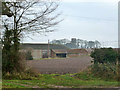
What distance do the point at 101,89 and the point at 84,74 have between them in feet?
16.7

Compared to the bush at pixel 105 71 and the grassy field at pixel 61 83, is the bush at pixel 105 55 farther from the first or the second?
the grassy field at pixel 61 83

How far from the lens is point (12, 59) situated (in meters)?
13.4

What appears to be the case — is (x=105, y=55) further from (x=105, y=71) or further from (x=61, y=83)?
(x=61, y=83)

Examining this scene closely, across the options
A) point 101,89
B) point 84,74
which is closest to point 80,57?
point 84,74

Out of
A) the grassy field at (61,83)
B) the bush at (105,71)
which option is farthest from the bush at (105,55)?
the grassy field at (61,83)

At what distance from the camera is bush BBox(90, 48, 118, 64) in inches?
552

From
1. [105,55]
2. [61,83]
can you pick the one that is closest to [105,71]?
[105,55]

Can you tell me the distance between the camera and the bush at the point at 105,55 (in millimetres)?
14031

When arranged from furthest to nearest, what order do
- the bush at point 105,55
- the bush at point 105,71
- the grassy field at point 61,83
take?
the bush at point 105,55 < the bush at point 105,71 < the grassy field at point 61,83

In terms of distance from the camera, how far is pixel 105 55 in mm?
14234

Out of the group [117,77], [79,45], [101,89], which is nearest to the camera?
[101,89]

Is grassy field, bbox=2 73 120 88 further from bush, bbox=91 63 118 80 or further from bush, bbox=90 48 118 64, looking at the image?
bush, bbox=90 48 118 64

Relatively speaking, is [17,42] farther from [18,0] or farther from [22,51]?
[18,0]

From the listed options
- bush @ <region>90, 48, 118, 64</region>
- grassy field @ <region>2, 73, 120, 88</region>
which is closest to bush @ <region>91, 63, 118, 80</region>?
bush @ <region>90, 48, 118, 64</region>
